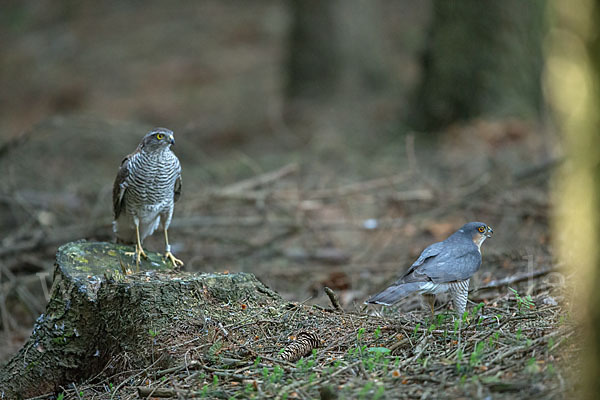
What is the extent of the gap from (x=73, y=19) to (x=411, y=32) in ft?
46.1

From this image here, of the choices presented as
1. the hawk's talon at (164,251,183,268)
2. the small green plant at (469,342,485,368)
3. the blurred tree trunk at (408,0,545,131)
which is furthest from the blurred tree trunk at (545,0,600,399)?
the blurred tree trunk at (408,0,545,131)

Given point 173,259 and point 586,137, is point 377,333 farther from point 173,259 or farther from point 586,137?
point 173,259

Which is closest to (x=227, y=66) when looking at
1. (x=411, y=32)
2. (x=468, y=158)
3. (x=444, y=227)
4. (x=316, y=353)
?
(x=411, y=32)

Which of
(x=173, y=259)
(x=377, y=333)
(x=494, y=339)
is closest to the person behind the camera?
(x=494, y=339)

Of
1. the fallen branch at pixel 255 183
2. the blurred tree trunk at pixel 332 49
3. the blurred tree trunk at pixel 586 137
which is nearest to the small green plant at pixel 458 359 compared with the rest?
the blurred tree trunk at pixel 586 137

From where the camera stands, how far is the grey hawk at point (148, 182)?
4.24 metres

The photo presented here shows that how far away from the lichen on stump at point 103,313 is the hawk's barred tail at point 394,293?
2.53 feet

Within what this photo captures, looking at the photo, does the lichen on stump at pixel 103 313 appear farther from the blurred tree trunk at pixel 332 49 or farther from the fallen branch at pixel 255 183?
the blurred tree trunk at pixel 332 49

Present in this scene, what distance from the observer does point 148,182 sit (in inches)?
167

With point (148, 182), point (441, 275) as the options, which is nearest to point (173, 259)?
point (148, 182)

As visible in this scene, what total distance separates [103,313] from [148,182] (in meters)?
1.04

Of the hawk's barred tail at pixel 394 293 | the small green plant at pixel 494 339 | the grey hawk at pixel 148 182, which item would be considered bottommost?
the small green plant at pixel 494 339

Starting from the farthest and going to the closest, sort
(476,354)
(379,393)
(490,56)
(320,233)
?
1. (490,56)
2. (320,233)
3. (476,354)
4. (379,393)

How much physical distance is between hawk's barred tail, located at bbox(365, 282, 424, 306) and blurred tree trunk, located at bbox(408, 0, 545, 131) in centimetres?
718
